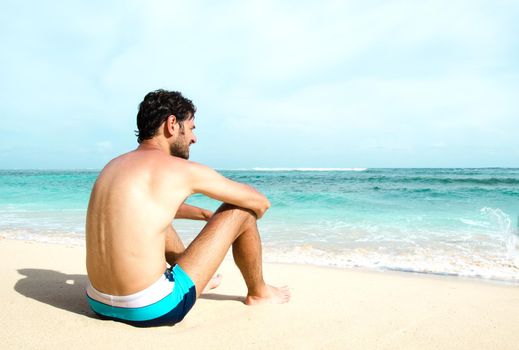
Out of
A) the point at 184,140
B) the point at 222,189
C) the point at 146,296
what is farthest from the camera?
the point at 184,140

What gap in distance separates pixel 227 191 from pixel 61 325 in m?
1.27

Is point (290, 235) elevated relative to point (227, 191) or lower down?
lower down

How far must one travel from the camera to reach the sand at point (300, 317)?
2262 mm

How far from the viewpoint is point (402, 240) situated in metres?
6.48

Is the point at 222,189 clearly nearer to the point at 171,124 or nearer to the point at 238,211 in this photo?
the point at 238,211

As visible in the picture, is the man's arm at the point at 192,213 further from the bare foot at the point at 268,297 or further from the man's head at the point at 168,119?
the bare foot at the point at 268,297

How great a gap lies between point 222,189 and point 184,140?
457 millimetres

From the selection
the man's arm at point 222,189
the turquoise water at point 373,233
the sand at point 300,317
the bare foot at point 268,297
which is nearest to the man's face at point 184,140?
the man's arm at point 222,189

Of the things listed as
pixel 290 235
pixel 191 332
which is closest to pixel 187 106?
Result: pixel 191 332

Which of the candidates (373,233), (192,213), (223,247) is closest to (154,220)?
(223,247)

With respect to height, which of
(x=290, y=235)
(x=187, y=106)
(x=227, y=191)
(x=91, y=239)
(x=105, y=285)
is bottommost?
(x=290, y=235)

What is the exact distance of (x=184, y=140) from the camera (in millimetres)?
2590

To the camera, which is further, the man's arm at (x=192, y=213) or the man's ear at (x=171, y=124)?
the man's arm at (x=192, y=213)

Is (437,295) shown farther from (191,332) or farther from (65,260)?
(65,260)
